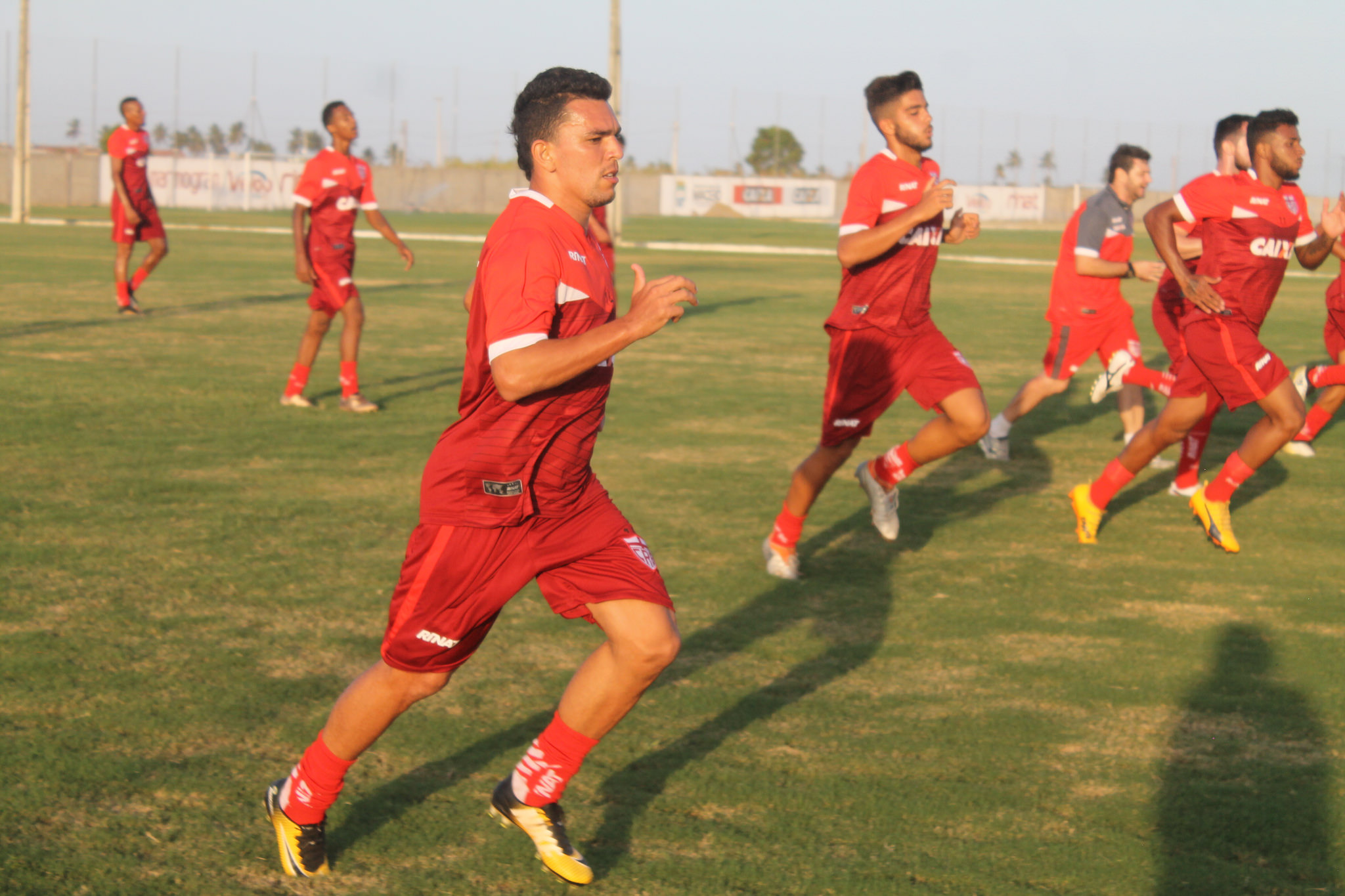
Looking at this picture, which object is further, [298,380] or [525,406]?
[298,380]

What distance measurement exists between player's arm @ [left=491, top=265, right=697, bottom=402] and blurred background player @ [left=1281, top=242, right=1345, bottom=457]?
7155 mm

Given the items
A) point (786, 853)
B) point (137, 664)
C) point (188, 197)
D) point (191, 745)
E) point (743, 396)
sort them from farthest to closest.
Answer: point (188, 197) < point (743, 396) < point (137, 664) < point (191, 745) < point (786, 853)

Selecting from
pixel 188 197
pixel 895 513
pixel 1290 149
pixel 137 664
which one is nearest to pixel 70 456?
pixel 137 664

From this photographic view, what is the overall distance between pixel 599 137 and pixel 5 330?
1232 centimetres

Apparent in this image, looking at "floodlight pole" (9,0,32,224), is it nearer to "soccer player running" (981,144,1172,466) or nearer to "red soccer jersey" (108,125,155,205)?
"red soccer jersey" (108,125,155,205)

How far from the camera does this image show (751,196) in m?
72.1

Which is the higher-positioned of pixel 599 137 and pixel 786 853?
pixel 599 137

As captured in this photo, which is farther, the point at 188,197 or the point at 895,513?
the point at 188,197

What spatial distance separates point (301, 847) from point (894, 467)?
3.96 meters

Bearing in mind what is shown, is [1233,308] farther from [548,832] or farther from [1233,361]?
[548,832]

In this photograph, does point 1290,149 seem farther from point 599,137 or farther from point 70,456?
point 70,456

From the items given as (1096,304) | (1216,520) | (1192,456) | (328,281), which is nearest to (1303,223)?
(1192,456)

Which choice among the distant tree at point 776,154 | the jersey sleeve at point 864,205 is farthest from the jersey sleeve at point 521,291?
the distant tree at point 776,154

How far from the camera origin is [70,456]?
7984 millimetres
